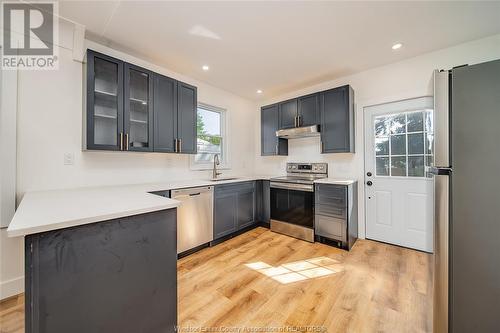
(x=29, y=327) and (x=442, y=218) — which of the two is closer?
(x=29, y=327)

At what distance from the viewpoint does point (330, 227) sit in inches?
111

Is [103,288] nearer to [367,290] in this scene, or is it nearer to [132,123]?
[132,123]

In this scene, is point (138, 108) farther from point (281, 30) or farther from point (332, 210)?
point (332, 210)

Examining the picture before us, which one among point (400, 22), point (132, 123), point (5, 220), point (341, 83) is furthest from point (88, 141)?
point (341, 83)

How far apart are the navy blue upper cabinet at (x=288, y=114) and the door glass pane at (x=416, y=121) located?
5.26 ft

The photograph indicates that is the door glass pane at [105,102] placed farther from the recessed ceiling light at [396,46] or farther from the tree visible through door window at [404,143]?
the tree visible through door window at [404,143]

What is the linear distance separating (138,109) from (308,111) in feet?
8.33

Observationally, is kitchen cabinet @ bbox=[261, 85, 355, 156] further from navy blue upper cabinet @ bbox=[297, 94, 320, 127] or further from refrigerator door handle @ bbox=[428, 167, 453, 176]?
refrigerator door handle @ bbox=[428, 167, 453, 176]

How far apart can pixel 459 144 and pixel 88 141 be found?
290 centimetres

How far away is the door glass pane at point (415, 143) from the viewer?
8.71 feet

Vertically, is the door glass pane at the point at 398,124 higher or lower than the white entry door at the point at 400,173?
higher

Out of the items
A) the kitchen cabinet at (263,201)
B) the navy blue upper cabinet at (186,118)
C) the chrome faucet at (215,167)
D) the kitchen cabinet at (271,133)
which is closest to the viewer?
the navy blue upper cabinet at (186,118)

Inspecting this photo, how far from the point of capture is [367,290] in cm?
185

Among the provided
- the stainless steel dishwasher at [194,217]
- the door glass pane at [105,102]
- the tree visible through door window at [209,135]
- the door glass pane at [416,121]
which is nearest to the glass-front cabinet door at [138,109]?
the door glass pane at [105,102]
